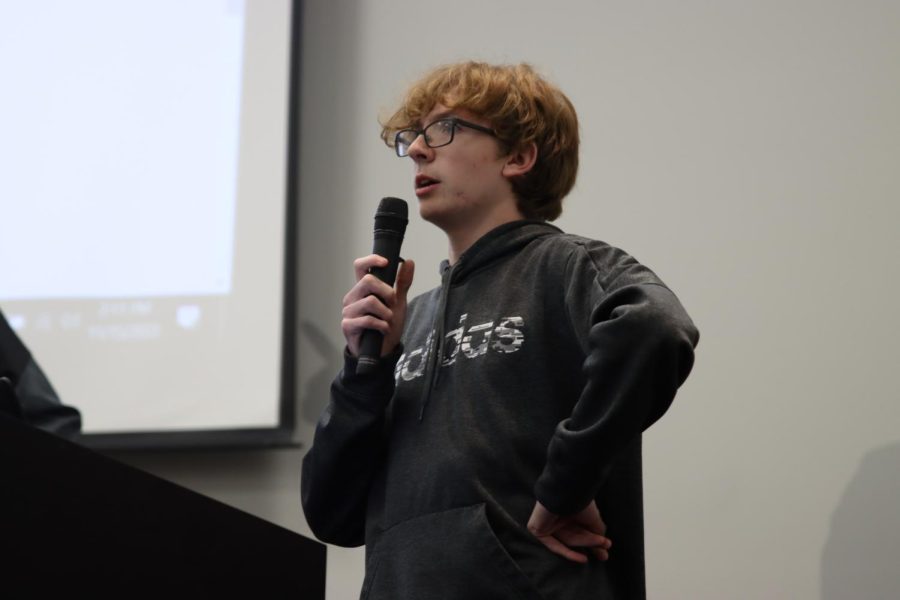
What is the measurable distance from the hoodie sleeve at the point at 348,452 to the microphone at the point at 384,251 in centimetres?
4

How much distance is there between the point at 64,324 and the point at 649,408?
179 centimetres

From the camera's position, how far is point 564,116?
1428 millimetres

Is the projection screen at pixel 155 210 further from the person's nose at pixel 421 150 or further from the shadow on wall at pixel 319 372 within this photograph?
the person's nose at pixel 421 150

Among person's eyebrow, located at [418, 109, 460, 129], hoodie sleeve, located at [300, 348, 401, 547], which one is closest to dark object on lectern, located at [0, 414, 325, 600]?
hoodie sleeve, located at [300, 348, 401, 547]

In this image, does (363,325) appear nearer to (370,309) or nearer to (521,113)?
(370,309)

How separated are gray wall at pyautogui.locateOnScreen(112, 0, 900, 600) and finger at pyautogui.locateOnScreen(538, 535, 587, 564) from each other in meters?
1.09

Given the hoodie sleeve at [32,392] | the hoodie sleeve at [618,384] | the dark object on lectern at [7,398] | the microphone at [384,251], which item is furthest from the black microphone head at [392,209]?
the hoodie sleeve at [32,392]

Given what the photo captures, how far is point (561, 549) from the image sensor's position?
3.39ft

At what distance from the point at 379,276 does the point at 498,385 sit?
0.21 m

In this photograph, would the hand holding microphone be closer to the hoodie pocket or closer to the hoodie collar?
the hoodie collar

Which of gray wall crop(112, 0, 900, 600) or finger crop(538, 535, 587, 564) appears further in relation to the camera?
gray wall crop(112, 0, 900, 600)

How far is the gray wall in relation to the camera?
2.02 m

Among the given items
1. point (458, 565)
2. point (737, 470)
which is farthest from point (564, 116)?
point (737, 470)

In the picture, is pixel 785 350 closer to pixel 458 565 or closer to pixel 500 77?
pixel 500 77
